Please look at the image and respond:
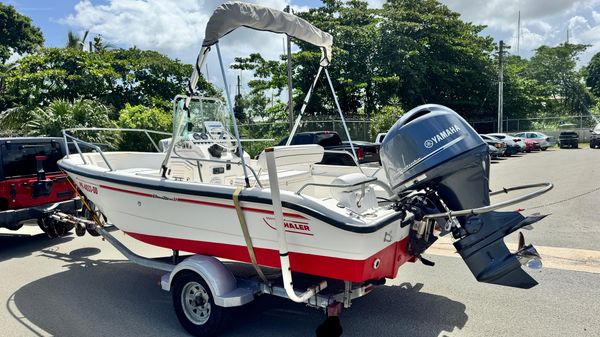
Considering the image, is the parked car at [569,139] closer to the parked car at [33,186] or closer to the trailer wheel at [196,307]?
the parked car at [33,186]

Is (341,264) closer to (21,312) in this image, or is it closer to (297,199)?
(297,199)

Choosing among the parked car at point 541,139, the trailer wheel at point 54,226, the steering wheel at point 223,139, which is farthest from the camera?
the parked car at point 541,139

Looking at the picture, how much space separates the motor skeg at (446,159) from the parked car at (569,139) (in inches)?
1230

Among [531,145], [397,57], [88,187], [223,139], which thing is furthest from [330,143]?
[531,145]

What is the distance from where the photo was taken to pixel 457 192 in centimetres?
371

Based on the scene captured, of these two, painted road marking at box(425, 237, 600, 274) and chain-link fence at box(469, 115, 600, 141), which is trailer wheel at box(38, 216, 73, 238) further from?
chain-link fence at box(469, 115, 600, 141)

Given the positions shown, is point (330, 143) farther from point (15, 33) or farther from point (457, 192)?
point (15, 33)

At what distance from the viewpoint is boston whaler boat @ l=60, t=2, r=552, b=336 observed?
3.53 meters

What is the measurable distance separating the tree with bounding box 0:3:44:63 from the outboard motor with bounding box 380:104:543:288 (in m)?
39.0

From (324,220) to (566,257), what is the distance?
411 cm

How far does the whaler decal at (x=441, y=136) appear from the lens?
3.77m

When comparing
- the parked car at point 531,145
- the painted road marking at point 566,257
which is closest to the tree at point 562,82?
the parked car at point 531,145

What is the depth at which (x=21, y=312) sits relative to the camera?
468cm

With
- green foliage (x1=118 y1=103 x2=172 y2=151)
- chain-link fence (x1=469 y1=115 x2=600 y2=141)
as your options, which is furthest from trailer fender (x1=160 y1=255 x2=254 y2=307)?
chain-link fence (x1=469 y1=115 x2=600 y2=141)
